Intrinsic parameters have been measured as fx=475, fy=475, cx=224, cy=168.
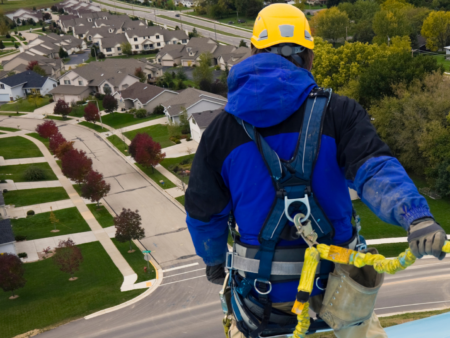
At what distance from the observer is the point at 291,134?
4207 mm

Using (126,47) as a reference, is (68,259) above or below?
above

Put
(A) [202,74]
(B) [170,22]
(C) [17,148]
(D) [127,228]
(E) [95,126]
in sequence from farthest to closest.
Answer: (B) [170,22] < (A) [202,74] < (E) [95,126] < (C) [17,148] < (D) [127,228]

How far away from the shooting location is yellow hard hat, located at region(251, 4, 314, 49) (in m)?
4.55

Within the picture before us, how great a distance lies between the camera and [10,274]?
2795cm

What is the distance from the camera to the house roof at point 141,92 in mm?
69688

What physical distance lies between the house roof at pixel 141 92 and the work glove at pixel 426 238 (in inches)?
2657

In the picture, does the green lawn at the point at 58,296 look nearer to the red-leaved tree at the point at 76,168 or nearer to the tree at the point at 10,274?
the tree at the point at 10,274

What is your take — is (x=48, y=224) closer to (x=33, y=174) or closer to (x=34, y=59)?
(x=33, y=174)

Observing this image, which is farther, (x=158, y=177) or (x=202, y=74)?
(x=202, y=74)

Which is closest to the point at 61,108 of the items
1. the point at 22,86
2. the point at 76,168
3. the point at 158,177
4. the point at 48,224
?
the point at 22,86

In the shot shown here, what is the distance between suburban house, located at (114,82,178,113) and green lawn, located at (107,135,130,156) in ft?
33.6

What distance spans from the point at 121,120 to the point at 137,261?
1512 inches

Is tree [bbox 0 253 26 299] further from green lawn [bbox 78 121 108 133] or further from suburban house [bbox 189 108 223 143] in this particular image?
green lawn [bbox 78 121 108 133]

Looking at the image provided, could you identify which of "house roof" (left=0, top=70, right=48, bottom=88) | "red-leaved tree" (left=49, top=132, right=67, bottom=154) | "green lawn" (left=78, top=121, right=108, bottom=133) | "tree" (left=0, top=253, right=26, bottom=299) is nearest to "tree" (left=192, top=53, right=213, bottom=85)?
"green lawn" (left=78, top=121, right=108, bottom=133)
